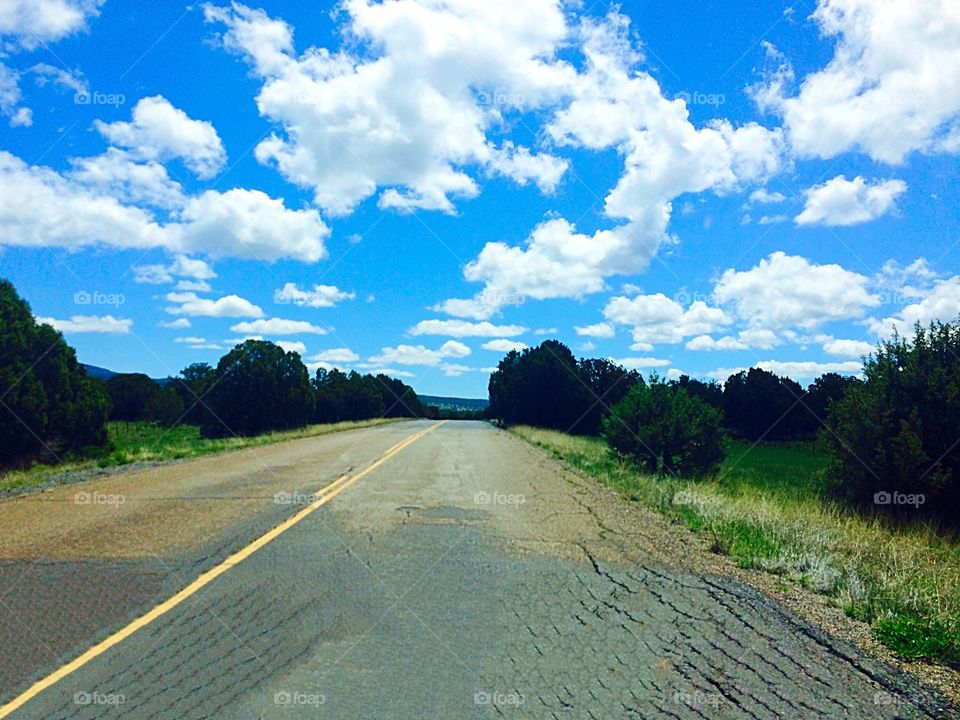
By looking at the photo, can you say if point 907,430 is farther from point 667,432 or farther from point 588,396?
point 588,396

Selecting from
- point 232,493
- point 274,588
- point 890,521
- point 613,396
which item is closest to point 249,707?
point 274,588

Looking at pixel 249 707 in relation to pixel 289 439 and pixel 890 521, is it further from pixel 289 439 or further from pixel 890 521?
pixel 289 439

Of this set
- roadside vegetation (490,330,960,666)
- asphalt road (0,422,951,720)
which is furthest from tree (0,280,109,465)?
roadside vegetation (490,330,960,666)

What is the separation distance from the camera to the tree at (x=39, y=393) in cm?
2694

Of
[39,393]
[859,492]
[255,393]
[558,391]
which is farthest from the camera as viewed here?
[558,391]

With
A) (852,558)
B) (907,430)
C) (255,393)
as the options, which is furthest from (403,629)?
(255,393)

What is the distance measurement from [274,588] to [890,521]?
12.6 meters

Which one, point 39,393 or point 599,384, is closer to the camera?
point 39,393

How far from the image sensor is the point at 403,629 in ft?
17.9

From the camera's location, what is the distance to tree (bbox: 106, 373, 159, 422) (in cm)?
8255

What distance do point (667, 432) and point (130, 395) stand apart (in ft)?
254

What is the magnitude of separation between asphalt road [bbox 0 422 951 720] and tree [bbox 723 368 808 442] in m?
78.3

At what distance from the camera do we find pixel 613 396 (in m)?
74.6

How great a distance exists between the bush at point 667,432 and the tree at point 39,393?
22682 mm
